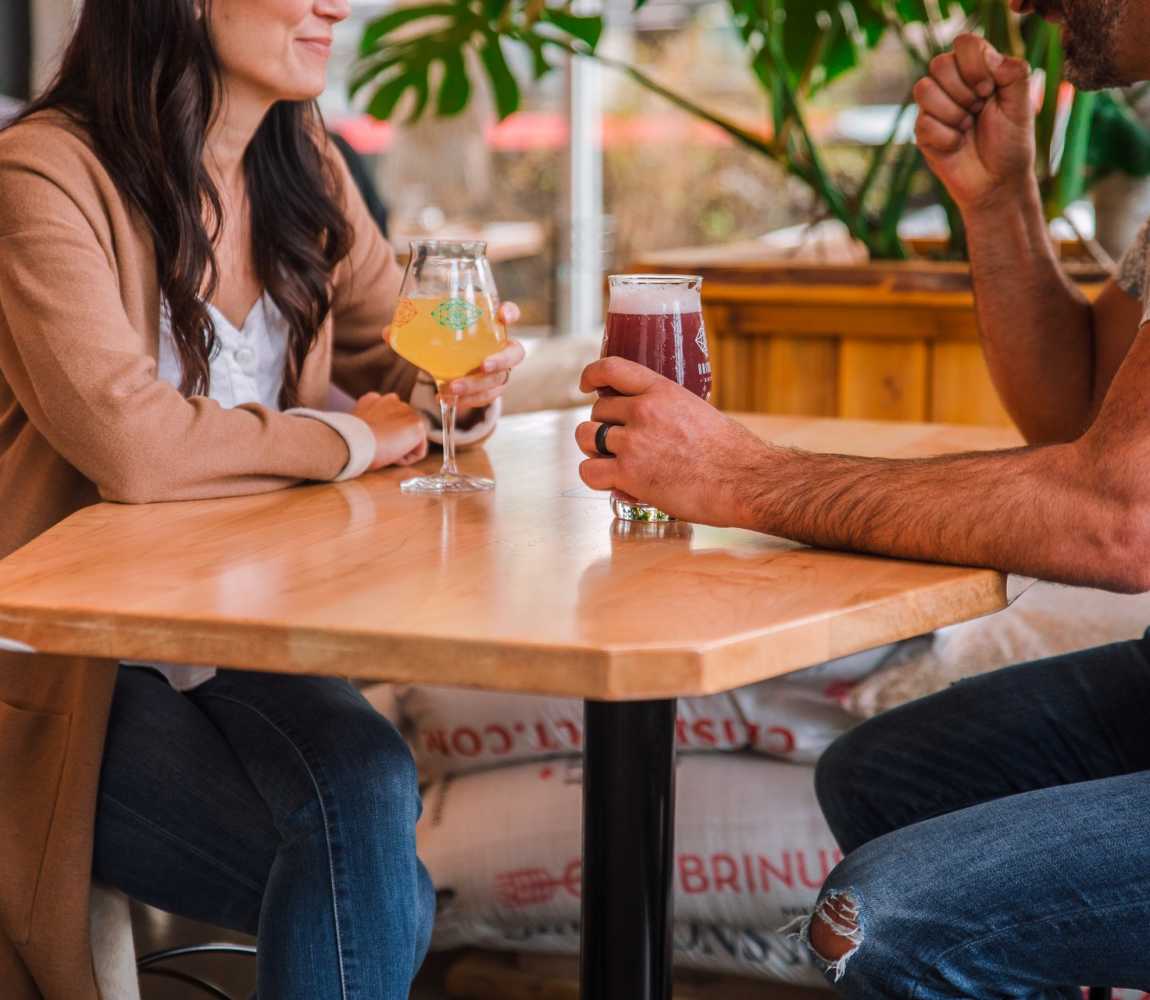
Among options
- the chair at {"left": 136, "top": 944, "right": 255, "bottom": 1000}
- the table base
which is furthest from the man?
the chair at {"left": 136, "top": 944, "right": 255, "bottom": 1000}

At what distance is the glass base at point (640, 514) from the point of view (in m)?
1.22

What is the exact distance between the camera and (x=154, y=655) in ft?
3.01

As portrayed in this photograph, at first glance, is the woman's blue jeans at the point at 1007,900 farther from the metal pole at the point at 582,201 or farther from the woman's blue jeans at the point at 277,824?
the metal pole at the point at 582,201

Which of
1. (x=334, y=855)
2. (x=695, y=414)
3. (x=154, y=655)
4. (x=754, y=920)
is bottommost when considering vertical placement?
(x=754, y=920)

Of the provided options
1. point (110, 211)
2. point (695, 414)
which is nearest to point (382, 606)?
point (695, 414)

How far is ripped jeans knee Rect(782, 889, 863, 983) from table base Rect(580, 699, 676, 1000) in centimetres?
14

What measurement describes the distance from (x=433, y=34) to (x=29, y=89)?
137 cm

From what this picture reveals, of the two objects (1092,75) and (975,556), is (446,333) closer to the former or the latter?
(975,556)

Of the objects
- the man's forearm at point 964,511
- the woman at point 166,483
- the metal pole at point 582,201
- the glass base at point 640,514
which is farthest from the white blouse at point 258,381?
the metal pole at point 582,201

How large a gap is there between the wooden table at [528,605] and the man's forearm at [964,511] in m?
0.02

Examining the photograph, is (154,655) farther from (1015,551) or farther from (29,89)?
(29,89)

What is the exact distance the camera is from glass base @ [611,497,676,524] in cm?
122

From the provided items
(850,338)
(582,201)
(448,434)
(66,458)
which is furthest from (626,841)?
(582,201)

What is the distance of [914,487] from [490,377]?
1.68 ft
